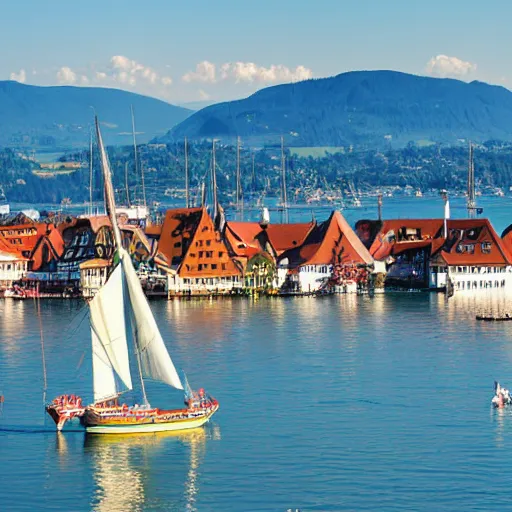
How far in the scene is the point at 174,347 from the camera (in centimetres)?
7412

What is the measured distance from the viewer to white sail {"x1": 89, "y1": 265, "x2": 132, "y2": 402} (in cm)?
5456

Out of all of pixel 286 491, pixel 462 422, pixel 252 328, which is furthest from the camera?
pixel 252 328

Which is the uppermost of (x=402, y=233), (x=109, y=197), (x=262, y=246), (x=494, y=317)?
(x=109, y=197)

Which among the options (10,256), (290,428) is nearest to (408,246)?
(10,256)

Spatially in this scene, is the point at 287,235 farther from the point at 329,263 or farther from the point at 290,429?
the point at 290,429

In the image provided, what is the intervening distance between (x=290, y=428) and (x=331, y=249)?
51951mm

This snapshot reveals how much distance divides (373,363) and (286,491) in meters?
23.5

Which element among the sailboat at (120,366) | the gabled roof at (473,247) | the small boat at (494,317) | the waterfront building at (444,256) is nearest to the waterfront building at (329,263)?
the waterfront building at (444,256)

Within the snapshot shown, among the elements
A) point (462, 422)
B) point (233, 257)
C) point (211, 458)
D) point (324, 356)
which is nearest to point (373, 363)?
point (324, 356)

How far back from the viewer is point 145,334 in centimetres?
5466

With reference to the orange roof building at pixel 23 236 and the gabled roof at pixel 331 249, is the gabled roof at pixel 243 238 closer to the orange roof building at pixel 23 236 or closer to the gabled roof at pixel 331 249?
the gabled roof at pixel 331 249

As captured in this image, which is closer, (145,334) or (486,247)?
(145,334)

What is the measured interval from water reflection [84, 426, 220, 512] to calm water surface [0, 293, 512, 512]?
2.7 inches

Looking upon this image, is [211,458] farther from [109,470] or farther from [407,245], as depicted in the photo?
[407,245]
